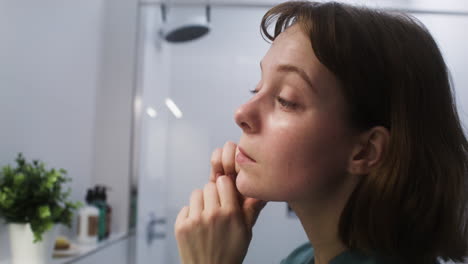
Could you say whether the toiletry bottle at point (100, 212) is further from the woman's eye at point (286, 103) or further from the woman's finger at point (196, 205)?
the woman's eye at point (286, 103)

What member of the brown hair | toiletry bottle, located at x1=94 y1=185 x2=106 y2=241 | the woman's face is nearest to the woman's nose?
the woman's face

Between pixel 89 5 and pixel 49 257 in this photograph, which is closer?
pixel 49 257

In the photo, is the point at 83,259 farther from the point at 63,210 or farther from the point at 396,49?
the point at 396,49

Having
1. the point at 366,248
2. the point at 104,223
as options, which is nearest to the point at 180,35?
the point at 104,223

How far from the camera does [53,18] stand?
116cm

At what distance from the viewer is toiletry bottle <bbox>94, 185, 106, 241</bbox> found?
130cm

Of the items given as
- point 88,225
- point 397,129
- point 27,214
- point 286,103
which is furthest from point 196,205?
point 88,225

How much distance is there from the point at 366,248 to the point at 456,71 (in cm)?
100

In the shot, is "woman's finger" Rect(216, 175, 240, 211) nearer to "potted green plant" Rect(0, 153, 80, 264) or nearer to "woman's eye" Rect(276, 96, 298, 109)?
"woman's eye" Rect(276, 96, 298, 109)

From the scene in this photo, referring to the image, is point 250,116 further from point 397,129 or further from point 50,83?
point 50,83

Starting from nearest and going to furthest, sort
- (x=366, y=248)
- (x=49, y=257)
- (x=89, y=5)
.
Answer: (x=366, y=248), (x=49, y=257), (x=89, y=5)

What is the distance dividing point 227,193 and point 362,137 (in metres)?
0.25

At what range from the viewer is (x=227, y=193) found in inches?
25.9

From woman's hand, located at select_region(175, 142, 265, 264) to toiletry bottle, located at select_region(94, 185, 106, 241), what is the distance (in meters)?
0.75
